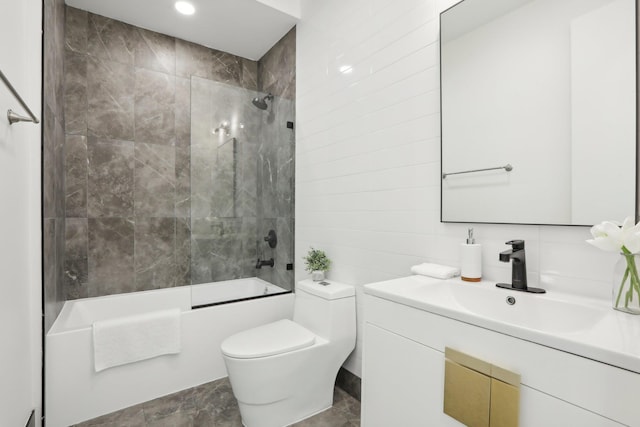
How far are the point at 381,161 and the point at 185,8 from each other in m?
1.99

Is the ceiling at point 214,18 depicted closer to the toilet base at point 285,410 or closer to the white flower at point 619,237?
the white flower at point 619,237

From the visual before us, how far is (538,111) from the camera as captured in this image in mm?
1215

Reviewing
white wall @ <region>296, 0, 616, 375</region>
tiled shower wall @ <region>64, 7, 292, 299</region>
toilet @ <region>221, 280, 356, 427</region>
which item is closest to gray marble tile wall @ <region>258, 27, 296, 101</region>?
white wall @ <region>296, 0, 616, 375</region>

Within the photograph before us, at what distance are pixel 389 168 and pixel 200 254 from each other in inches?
59.9

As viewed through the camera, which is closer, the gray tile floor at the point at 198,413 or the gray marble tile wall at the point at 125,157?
the gray tile floor at the point at 198,413

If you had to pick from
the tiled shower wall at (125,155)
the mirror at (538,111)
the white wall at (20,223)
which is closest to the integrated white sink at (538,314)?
the mirror at (538,111)

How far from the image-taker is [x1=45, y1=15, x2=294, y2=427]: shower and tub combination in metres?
1.82

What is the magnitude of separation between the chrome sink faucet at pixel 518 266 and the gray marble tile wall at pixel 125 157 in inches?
76.8

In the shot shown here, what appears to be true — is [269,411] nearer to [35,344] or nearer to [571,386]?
[35,344]

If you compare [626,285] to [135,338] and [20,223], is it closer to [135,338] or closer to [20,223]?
[20,223]

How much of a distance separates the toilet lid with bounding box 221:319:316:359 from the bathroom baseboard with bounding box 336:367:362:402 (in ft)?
1.62

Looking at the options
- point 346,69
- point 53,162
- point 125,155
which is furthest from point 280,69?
point 53,162

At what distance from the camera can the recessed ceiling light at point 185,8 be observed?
93.0 inches

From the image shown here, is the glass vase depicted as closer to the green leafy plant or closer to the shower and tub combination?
the green leafy plant
